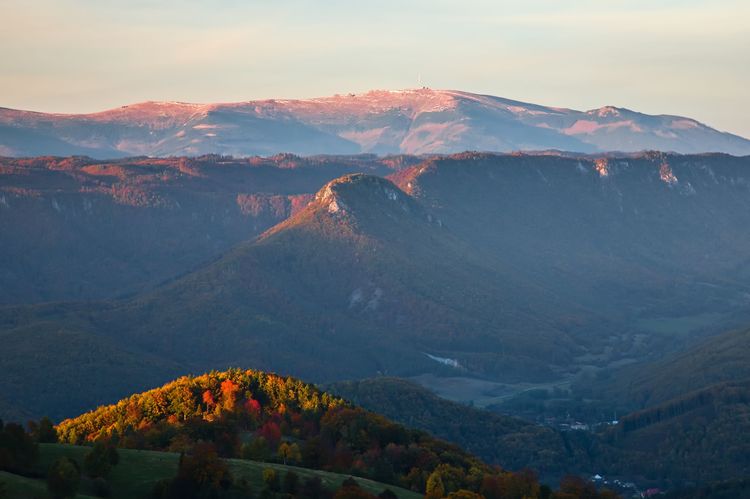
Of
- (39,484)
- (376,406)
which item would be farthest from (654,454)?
(39,484)

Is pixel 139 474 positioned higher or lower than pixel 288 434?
higher

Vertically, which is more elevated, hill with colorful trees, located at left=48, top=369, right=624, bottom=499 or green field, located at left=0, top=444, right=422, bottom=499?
green field, located at left=0, top=444, right=422, bottom=499

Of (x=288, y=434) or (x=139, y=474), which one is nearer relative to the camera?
(x=139, y=474)

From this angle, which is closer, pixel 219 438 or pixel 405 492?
pixel 405 492

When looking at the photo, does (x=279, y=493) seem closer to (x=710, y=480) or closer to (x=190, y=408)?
(x=190, y=408)

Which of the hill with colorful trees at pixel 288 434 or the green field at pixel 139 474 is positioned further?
the hill with colorful trees at pixel 288 434

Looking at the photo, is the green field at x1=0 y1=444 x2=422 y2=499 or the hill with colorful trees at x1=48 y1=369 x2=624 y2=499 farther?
the hill with colorful trees at x1=48 y1=369 x2=624 y2=499

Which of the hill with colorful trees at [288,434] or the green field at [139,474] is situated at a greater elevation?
the green field at [139,474]

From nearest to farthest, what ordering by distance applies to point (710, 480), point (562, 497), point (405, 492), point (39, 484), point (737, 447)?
1. point (39, 484)
2. point (405, 492)
3. point (562, 497)
4. point (710, 480)
5. point (737, 447)
